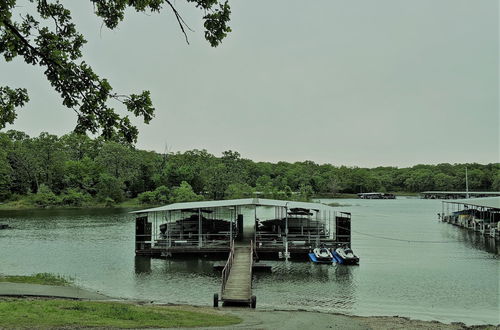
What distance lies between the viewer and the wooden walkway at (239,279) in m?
16.5

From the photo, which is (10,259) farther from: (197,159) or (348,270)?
(197,159)

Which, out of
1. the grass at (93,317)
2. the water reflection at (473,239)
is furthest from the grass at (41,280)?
the water reflection at (473,239)

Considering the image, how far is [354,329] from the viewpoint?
12.4m

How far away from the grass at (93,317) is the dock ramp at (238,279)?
248cm

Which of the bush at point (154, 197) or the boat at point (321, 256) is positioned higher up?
the bush at point (154, 197)

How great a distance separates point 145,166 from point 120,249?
213 feet

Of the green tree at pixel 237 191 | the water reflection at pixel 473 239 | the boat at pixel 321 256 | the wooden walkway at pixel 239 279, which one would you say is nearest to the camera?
the wooden walkway at pixel 239 279

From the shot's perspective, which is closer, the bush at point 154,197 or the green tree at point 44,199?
the green tree at point 44,199

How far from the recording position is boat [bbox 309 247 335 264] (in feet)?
81.8

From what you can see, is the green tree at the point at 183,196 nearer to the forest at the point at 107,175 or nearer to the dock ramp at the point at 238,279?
the forest at the point at 107,175

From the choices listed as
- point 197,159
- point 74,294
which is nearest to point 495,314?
point 74,294

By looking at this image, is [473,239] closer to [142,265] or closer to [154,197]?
[142,265]

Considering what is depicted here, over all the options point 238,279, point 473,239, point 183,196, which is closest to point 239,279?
point 238,279

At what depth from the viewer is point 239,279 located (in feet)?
61.3
